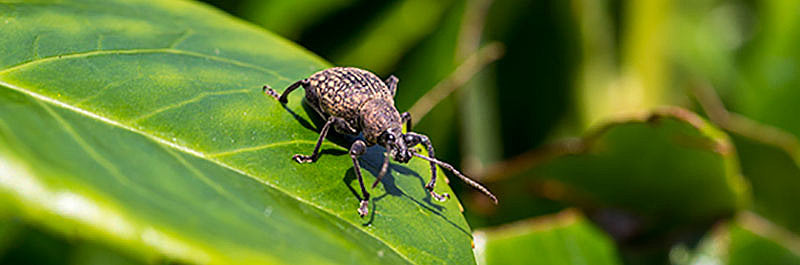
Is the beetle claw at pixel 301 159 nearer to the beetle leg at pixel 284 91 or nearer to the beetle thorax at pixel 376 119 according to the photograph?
the beetle leg at pixel 284 91

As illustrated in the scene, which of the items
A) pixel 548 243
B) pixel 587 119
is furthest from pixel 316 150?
pixel 587 119

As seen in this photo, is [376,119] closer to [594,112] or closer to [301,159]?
[301,159]

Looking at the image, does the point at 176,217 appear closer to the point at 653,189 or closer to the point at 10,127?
the point at 10,127

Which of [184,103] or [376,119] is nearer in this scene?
[184,103]

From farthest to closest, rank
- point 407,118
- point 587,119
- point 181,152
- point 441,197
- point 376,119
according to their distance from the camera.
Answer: point 587,119
point 407,118
point 376,119
point 441,197
point 181,152

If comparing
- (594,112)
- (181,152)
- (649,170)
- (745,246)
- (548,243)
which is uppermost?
(594,112)

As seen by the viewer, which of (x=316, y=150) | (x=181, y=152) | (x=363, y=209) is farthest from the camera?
(x=316, y=150)

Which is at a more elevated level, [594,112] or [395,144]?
[594,112]

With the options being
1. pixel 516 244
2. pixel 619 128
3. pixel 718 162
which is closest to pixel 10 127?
pixel 516 244
